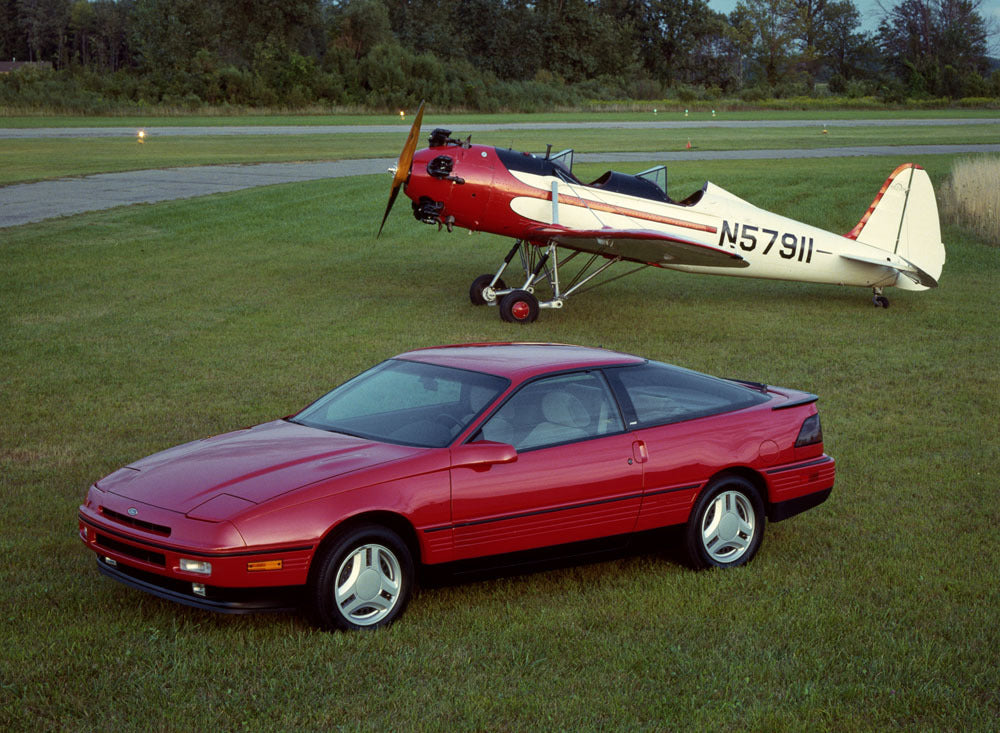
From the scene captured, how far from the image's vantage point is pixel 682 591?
6.82 meters

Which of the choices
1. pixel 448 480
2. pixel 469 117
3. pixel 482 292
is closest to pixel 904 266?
pixel 482 292

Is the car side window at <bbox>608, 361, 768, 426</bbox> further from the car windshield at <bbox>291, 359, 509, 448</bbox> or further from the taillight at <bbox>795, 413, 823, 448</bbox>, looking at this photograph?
the car windshield at <bbox>291, 359, 509, 448</bbox>

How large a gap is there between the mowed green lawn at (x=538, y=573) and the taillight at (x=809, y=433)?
0.70 metres

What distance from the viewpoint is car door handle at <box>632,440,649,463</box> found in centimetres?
695

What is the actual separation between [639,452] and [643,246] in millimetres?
10517

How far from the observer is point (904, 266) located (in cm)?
1938

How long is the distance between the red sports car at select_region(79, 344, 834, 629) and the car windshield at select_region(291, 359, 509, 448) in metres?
0.01

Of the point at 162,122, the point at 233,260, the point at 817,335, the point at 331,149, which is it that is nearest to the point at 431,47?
the point at 162,122

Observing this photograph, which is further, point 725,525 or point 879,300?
point 879,300

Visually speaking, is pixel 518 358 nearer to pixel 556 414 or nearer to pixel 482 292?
pixel 556 414

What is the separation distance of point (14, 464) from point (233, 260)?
13.8 metres

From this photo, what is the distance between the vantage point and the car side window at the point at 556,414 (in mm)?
6699

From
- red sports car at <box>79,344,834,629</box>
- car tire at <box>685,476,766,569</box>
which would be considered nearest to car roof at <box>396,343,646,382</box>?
red sports car at <box>79,344,834,629</box>

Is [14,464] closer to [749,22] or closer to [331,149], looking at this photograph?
[331,149]
